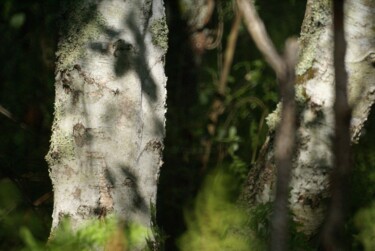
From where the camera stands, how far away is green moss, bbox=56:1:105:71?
1949mm

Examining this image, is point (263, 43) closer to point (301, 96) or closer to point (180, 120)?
point (301, 96)

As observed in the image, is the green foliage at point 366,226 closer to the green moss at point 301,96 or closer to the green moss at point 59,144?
the green moss at point 301,96

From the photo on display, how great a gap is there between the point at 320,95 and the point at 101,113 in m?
0.77

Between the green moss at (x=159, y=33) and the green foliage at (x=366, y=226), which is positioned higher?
the green moss at (x=159, y=33)

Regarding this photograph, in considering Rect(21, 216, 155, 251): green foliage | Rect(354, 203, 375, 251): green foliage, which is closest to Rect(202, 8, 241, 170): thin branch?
Rect(354, 203, 375, 251): green foliage

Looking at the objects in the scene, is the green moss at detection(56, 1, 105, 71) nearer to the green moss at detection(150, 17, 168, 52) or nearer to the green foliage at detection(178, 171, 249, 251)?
the green moss at detection(150, 17, 168, 52)

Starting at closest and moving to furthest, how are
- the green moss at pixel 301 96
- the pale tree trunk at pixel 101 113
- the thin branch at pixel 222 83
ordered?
the pale tree trunk at pixel 101 113 → the green moss at pixel 301 96 → the thin branch at pixel 222 83

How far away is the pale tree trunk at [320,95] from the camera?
221 centimetres

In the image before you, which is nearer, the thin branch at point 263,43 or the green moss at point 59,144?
the thin branch at point 263,43

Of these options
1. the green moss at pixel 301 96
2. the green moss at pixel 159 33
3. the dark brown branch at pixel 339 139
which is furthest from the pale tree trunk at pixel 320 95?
the dark brown branch at pixel 339 139

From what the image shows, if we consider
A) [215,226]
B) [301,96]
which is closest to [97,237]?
[215,226]

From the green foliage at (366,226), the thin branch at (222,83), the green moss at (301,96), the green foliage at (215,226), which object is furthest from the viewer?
the thin branch at (222,83)

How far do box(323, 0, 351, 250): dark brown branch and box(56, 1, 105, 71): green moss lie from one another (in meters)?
1.37

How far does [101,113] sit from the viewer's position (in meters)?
1.94
